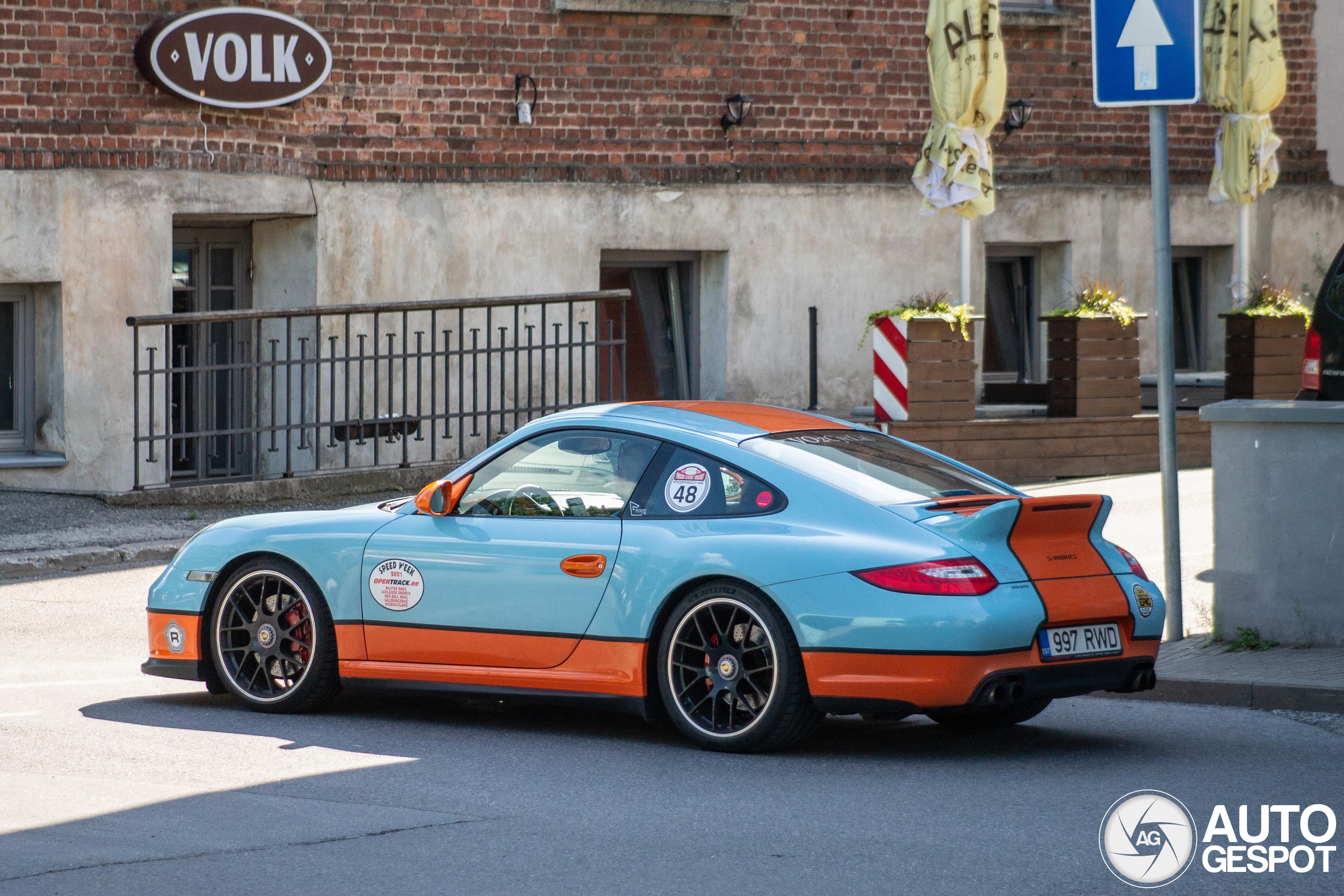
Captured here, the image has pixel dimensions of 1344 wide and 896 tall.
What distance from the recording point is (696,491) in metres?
7.18

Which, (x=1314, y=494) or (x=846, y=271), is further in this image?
(x=846, y=271)

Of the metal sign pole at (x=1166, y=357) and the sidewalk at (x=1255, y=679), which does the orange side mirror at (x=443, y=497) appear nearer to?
the sidewalk at (x=1255, y=679)

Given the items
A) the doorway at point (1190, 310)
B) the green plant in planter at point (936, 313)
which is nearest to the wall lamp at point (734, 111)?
the green plant in planter at point (936, 313)

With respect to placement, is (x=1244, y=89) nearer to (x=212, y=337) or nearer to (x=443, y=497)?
(x=212, y=337)

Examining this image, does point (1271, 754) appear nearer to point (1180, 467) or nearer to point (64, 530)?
point (64, 530)

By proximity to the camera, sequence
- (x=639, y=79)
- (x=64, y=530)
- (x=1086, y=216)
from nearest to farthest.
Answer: (x=64, y=530) < (x=639, y=79) < (x=1086, y=216)

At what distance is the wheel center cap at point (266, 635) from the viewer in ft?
25.9

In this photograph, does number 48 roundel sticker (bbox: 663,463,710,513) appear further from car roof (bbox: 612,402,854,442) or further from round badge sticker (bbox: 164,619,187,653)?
round badge sticker (bbox: 164,619,187,653)

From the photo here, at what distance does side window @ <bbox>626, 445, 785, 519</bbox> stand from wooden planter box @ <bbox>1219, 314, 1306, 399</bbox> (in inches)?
430

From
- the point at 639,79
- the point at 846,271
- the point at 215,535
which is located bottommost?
the point at 215,535

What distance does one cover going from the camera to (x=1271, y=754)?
22.8 feet

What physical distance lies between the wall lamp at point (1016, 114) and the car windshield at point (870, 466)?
12.4m

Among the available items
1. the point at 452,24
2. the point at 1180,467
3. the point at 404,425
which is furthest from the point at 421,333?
the point at 1180,467

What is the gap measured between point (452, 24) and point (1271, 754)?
1229 cm
